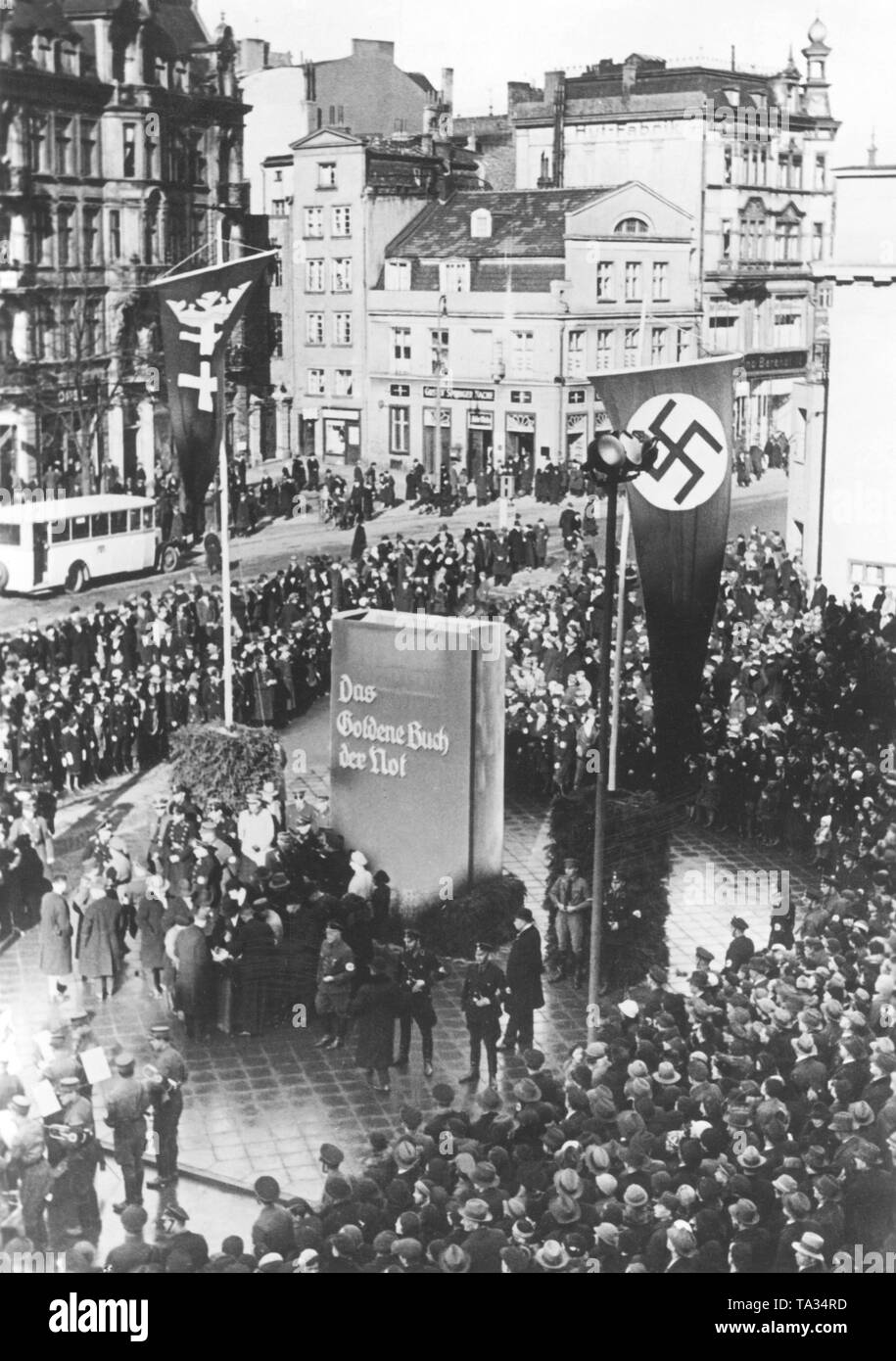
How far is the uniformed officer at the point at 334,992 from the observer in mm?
10828

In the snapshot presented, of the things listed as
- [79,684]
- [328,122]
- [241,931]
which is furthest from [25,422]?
[241,931]

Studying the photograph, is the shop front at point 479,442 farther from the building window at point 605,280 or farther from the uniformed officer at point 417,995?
the uniformed officer at point 417,995

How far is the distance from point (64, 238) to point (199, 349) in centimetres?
103

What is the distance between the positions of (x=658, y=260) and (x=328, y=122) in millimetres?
2205

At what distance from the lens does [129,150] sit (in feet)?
37.4

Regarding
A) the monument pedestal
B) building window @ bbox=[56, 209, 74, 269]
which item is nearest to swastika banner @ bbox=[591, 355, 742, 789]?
the monument pedestal

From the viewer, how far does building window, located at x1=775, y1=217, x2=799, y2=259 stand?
37.9 feet

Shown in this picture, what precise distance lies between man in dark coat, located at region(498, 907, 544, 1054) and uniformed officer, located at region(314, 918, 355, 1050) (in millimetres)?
920

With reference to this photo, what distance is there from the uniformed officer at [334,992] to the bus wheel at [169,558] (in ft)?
8.52

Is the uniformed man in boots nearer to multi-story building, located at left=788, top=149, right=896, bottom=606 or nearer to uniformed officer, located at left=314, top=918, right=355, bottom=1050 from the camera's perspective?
uniformed officer, located at left=314, top=918, right=355, bottom=1050

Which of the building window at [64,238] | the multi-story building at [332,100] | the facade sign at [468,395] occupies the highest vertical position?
A: the multi-story building at [332,100]

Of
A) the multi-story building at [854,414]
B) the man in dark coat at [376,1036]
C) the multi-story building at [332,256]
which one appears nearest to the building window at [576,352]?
the multi-story building at [332,256]

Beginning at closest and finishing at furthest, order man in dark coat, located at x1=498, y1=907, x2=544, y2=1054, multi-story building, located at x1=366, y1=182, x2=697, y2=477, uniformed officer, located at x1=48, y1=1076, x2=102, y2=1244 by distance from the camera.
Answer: uniformed officer, located at x1=48, y1=1076, x2=102, y2=1244 → man in dark coat, located at x1=498, y1=907, x2=544, y2=1054 → multi-story building, located at x1=366, y1=182, x2=697, y2=477

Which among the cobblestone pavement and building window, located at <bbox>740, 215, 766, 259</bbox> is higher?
building window, located at <bbox>740, 215, 766, 259</bbox>
